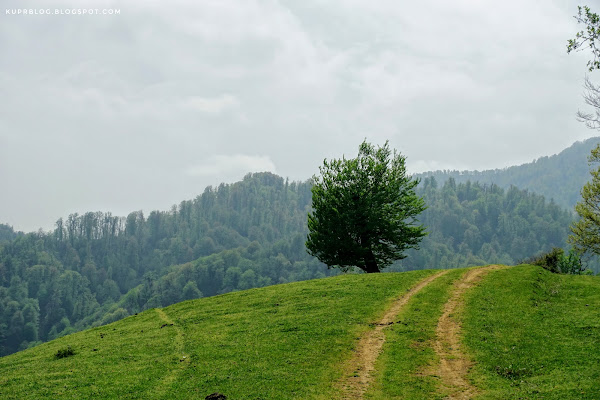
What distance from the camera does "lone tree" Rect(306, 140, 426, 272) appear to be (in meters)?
58.0

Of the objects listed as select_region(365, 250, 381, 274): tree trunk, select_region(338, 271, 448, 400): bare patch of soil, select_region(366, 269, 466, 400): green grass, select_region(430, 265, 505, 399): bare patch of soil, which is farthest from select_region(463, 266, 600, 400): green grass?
select_region(365, 250, 381, 274): tree trunk

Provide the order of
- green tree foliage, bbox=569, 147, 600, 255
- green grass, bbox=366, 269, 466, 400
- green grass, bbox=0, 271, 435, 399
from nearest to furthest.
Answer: green grass, bbox=366, 269, 466, 400 < green grass, bbox=0, 271, 435, 399 < green tree foliage, bbox=569, 147, 600, 255

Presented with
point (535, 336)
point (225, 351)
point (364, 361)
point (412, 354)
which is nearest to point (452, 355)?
point (412, 354)

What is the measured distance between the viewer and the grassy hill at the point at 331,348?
22969 millimetres

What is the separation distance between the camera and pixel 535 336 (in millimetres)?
27984

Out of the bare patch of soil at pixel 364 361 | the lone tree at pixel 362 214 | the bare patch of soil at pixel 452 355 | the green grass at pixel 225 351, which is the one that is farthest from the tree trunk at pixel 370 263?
the bare patch of soil at pixel 364 361

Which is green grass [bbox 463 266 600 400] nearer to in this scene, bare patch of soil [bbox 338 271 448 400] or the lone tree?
bare patch of soil [bbox 338 271 448 400]

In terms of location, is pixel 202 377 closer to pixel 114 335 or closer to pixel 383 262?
pixel 114 335

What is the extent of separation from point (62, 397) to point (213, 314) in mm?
17448

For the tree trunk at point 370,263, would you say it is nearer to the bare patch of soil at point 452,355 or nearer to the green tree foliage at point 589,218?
the bare patch of soil at point 452,355

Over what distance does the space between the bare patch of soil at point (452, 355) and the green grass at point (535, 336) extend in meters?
0.60

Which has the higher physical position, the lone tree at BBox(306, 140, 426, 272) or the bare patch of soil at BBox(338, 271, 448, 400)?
the lone tree at BBox(306, 140, 426, 272)

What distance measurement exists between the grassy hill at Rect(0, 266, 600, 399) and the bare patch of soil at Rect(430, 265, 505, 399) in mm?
429

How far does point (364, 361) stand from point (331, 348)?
2.90 metres
